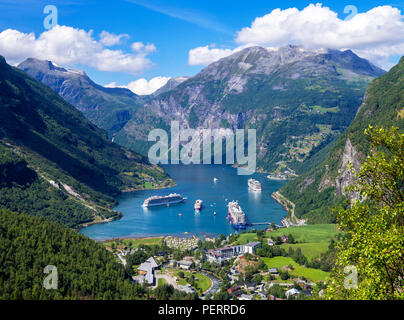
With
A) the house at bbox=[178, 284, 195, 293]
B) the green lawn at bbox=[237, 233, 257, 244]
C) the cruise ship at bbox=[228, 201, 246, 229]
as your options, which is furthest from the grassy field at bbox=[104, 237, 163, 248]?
the house at bbox=[178, 284, 195, 293]

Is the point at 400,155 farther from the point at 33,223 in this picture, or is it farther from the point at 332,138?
the point at 332,138

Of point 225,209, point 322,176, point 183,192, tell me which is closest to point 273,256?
point 225,209

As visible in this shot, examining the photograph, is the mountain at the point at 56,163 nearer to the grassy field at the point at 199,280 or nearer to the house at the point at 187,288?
the grassy field at the point at 199,280

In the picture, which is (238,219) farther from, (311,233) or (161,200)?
(161,200)

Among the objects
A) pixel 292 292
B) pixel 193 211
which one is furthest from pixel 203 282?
pixel 193 211

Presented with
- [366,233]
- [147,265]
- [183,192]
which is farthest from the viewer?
[183,192]

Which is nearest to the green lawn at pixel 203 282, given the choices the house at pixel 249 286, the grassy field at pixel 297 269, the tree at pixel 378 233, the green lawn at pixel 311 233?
the house at pixel 249 286

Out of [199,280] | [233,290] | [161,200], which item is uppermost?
[161,200]
